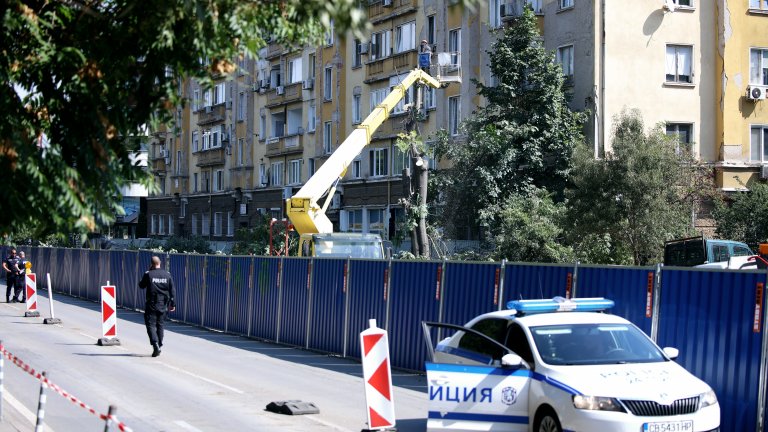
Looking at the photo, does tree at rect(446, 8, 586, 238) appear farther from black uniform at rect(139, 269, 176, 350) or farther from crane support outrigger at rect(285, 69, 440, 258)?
black uniform at rect(139, 269, 176, 350)

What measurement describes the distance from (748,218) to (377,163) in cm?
1853

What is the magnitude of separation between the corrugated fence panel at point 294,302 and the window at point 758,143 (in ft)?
62.5

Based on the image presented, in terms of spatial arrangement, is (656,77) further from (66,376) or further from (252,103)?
(252,103)

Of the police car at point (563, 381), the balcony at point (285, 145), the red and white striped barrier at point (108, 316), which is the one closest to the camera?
the police car at point (563, 381)

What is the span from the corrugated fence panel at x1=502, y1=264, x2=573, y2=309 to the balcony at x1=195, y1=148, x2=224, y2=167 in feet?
151

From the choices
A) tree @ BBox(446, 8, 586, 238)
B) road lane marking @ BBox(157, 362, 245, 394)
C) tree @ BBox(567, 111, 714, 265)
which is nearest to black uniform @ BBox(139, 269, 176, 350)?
road lane marking @ BBox(157, 362, 245, 394)

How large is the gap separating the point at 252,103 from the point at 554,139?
27227 mm

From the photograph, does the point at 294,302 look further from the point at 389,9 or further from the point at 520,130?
the point at 389,9

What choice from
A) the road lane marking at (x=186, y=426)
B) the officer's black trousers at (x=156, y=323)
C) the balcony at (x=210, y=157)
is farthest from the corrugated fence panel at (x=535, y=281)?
the balcony at (x=210, y=157)

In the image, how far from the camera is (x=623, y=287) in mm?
13445

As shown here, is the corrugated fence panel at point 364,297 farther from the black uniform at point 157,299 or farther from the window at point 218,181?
the window at point 218,181

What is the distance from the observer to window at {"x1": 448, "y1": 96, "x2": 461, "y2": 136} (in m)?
39.8

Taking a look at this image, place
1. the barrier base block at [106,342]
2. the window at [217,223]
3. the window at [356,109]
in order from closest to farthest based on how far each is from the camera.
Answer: the barrier base block at [106,342]
the window at [356,109]
the window at [217,223]

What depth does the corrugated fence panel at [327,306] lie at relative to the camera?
814 inches
